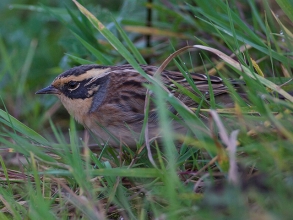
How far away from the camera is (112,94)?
4469mm

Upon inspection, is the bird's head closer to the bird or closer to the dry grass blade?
the bird

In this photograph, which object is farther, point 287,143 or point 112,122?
point 112,122

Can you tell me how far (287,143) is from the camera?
2.90 m

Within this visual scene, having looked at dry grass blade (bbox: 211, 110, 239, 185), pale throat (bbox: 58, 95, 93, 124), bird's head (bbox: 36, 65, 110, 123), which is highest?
dry grass blade (bbox: 211, 110, 239, 185)

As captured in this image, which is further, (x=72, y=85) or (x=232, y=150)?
(x=72, y=85)

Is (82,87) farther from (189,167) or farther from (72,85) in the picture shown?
(189,167)

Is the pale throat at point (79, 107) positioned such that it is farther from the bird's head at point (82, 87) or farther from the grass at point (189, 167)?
the grass at point (189, 167)

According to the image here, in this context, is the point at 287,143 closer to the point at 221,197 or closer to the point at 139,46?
the point at 221,197

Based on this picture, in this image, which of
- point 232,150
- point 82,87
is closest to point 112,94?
point 82,87

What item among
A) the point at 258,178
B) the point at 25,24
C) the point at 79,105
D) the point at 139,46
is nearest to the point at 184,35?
the point at 139,46

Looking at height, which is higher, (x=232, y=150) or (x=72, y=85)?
(x=232, y=150)

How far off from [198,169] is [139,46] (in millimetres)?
2737

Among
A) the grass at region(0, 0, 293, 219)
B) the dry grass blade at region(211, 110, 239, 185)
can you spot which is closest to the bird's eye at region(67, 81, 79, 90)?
the grass at region(0, 0, 293, 219)

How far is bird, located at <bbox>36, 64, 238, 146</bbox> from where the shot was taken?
4.14 m
